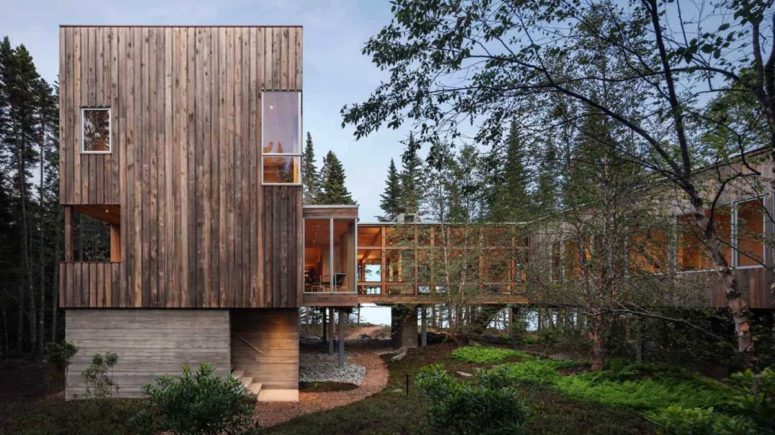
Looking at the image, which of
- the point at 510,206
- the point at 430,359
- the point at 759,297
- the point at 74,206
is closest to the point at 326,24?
the point at 510,206

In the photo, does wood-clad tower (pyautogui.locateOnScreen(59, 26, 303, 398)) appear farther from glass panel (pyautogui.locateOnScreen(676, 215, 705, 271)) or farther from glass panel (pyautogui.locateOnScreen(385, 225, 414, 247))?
glass panel (pyautogui.locateOnScreen(676, 215, 705, 271))

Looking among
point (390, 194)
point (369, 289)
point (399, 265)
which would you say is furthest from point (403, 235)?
point (390, 194)

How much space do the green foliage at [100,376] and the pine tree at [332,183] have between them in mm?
22155

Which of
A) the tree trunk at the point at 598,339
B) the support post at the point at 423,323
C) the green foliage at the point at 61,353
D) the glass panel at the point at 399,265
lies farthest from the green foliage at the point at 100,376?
the support post at the point at 423,323

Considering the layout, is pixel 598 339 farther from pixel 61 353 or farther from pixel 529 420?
pixel 61 353

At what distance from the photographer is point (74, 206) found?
32.3 feet

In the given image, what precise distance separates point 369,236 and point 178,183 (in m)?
8.10

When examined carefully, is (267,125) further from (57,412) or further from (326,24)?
(57,412)

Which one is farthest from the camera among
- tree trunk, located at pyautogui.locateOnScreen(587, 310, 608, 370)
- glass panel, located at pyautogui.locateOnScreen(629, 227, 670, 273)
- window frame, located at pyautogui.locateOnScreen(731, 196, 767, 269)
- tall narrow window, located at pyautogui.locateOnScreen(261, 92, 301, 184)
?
tall narrow window, located at pyautogui.locateOnScreen(261, 92, 301, 184)

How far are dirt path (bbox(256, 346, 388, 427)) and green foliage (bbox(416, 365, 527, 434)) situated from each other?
4251mm

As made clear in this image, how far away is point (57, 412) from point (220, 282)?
3.23 m

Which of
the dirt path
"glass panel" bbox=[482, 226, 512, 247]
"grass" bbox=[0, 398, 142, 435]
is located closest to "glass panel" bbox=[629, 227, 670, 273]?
"glass panel" bbox=[482, 226, 512, 247]

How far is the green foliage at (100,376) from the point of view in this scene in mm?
8719

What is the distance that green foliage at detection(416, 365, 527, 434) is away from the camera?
4137mm
